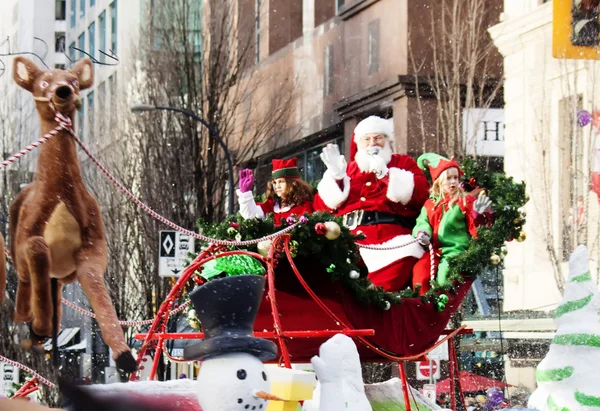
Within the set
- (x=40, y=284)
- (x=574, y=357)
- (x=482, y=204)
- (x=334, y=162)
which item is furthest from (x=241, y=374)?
(x=334, y=162)

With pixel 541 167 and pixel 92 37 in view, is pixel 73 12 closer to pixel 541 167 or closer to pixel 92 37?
pixel 92 37

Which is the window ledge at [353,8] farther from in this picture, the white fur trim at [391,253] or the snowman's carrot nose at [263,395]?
the snowman's carrot nose at [263,395]

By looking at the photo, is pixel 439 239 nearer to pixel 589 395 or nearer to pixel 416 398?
pixel 416 398

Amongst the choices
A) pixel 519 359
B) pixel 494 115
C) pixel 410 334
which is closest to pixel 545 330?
pixel 519 359

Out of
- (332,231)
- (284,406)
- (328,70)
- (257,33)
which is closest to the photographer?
(284,406)

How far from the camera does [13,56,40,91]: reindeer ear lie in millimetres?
4117

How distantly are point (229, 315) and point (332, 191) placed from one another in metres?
4.71

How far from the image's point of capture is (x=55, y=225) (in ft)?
13.6

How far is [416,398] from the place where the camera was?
814 centimetres

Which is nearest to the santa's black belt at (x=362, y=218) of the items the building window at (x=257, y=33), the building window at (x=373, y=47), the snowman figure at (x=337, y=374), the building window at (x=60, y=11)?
the snowman figure at (x=337, y=374)

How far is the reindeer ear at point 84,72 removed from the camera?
423 centimetres

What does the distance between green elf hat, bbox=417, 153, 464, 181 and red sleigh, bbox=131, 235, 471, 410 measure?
3.57 feet

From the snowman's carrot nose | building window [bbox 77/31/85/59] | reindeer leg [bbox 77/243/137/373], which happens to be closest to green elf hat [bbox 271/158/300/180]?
building window [bbox 77/31/85/59]

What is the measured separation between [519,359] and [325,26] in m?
11.2
